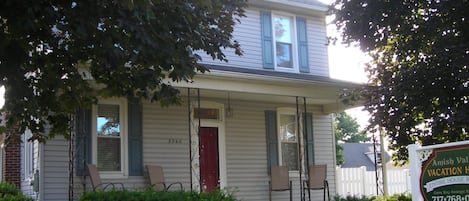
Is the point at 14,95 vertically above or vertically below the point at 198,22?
below

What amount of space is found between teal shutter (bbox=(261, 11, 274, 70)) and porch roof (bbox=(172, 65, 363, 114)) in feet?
2.00

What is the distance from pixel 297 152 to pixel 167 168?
147 inches

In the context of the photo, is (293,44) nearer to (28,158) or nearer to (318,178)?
(318,178)

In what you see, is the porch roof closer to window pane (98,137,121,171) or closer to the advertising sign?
window pane (98,137,121,171)

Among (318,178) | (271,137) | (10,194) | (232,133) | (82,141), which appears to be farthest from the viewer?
(271,137)

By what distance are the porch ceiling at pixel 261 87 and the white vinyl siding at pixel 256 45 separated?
0.99m

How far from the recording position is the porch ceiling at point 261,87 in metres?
12.0

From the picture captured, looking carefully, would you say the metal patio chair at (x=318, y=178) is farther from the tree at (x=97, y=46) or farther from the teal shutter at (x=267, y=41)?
the tree at (x=97, y=46)

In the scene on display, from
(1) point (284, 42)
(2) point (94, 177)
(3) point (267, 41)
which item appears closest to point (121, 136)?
(2) point (94, 177)

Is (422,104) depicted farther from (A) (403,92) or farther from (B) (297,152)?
(B) (297,152)

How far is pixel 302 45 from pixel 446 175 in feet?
32.5

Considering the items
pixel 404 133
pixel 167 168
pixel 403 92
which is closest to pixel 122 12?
pixel 403 92

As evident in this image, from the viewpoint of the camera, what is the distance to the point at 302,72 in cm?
1545

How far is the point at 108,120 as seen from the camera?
1270 centimetres
